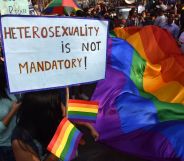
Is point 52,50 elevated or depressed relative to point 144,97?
elevated

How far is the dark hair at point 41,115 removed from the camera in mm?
2799

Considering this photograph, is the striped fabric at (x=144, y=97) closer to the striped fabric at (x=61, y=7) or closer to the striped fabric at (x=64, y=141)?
the striped fabric at (x=64, y=141)

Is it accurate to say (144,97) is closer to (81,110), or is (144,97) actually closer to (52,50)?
(81,110)

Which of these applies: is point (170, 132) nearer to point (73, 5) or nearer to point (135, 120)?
point (135, 120)

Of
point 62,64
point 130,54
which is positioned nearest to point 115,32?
point 130,54

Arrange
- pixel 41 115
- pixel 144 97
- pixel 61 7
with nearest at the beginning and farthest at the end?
pixel 41 115 → pixel 144 97 → pixel 61 7

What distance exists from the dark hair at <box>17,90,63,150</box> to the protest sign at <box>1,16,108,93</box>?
24 centimetres

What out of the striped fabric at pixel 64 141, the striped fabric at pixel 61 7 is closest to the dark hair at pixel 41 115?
the striped fabric at pixel 64 141

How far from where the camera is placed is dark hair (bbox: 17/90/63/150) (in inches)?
110

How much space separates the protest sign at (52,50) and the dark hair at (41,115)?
236mm

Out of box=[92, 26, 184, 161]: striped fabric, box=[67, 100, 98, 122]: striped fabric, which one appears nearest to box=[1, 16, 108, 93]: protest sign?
box=[67, 100, 98, 122]: striped fabric

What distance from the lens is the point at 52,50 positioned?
3.20 m

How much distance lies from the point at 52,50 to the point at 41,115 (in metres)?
0.63

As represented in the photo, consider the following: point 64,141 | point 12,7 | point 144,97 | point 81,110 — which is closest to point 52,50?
point 81,110
